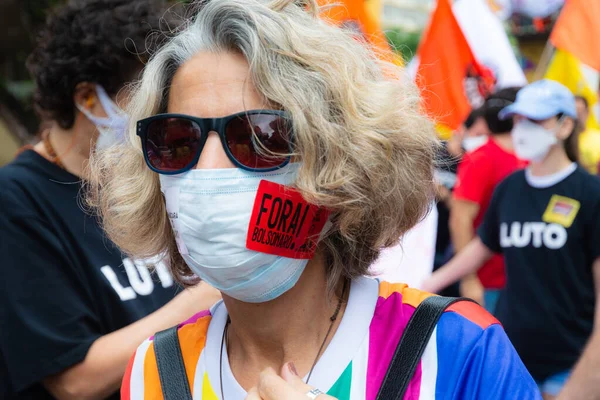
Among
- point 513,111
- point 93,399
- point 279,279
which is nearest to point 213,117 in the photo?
point 279,279

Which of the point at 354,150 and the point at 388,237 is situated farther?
the point at 388,237

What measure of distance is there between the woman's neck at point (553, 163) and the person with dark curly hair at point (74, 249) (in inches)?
94.8

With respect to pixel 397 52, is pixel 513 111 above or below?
below

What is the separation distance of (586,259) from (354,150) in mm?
2625

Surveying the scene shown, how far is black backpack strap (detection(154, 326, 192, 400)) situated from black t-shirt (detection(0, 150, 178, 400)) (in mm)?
562

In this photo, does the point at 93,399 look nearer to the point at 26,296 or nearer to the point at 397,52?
the point at 26,296

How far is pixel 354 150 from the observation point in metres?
1.57

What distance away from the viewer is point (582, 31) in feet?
19.3

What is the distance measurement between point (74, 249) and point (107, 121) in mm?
441

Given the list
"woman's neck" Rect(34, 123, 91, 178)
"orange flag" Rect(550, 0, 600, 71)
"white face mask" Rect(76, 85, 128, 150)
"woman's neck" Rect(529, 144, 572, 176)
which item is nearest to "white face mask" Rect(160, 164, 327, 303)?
"white face mask" Rect(76, 85, 128, 150)

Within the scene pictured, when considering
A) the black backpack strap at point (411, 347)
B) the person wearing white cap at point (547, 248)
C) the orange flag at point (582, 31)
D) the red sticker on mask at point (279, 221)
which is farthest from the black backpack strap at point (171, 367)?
the orange flag at point (582, 31)

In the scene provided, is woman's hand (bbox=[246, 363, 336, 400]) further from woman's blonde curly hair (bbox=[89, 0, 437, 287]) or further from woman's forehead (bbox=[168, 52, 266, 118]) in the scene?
woman's forehead (bbox=[168, 52, 266, 118])

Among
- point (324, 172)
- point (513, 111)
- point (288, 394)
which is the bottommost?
Answer: point (513, 111)

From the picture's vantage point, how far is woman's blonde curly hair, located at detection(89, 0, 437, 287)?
155 centimetres
